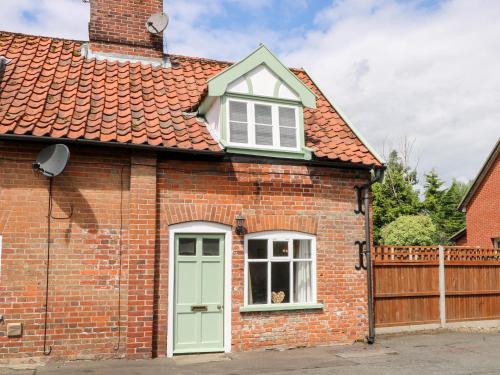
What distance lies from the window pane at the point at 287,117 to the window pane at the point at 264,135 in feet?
1.08

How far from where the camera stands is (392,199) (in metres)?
38.3

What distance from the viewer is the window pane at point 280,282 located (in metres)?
9.84

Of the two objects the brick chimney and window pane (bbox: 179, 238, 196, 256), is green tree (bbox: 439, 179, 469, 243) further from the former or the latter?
window pane (bbox: 179, 238, 196, 256)

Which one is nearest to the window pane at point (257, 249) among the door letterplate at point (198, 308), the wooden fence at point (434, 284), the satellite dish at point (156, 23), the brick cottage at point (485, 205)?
the door letterplate at point (198, 308)

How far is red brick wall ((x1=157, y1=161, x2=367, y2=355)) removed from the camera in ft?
30.6

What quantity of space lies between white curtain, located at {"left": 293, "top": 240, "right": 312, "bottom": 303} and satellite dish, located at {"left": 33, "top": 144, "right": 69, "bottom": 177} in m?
4.83

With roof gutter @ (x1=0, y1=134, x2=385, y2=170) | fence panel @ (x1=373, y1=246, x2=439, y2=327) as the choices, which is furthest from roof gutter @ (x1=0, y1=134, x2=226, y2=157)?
fence panel @ (x1=373, y1=246, x2=439, y2=327)

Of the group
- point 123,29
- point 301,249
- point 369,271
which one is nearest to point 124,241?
point 301,249

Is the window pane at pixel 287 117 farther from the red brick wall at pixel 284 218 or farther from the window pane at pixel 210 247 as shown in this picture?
the window pane at pixel 210 247

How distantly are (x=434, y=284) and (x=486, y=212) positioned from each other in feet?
37.0

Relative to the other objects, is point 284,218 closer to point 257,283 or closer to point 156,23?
point 257,283

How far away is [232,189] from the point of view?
31.7ft

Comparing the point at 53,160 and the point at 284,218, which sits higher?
Answer: the point at 53,160

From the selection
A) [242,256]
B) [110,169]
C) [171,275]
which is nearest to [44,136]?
[110,169]
